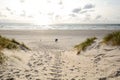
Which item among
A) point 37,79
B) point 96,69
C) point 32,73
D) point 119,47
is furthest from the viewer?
point 119,47

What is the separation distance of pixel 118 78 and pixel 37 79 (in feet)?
6.79

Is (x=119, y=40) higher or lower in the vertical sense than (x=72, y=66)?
higher

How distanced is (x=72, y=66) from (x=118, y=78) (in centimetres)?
258

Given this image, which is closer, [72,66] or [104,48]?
[72,66]

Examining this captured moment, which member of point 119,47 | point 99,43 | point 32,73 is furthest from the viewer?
point 99,43

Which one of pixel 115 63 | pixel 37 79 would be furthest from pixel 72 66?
pixel 37 79

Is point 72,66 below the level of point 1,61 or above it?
below

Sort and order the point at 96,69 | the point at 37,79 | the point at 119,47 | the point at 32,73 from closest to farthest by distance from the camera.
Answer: the point at 37,79 < the point at 32,73 < the point at 96,69 < the point at 119,47

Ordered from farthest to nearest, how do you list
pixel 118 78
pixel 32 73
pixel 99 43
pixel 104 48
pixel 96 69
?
pixel 99 43 → pixel 104 48 → pixel 96 69 → pixel 32 73 → pixel 118 78

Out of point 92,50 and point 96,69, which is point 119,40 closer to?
point 92,50

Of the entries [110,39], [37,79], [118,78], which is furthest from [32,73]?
[110,39]

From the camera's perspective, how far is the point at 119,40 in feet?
30.6

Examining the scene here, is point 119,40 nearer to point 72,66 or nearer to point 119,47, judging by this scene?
point 119,47

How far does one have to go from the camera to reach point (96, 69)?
23.1 feet
